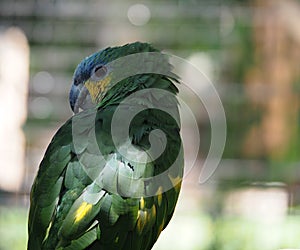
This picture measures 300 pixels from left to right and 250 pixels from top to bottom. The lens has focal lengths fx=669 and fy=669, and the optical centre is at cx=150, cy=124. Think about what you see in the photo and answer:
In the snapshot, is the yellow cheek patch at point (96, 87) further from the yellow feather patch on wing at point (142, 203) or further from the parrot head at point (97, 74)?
the yellow feather patch on wing at point (142, 203)

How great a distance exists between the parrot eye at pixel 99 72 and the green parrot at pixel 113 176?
0.07m

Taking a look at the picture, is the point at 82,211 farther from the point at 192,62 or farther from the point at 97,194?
the point at 192,62

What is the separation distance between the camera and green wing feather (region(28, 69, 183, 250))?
0.96m

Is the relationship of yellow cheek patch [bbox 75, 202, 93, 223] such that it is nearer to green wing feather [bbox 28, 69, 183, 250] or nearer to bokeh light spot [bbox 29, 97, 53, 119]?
green wing feather [bbox 28, 69, 183, 250]

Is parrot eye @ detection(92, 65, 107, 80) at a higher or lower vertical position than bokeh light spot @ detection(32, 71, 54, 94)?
higher

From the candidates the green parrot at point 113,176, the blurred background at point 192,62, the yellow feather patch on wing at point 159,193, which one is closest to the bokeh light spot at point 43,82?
the blurred background at point 192,62

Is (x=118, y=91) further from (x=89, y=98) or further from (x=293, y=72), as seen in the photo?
(x=293, y=72)

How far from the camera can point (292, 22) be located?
9.51 feet

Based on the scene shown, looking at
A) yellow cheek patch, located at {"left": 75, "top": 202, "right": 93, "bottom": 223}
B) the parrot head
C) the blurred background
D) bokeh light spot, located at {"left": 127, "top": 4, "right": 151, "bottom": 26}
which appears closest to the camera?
yellow cheek patch, located at {"left": 75, "top": 202, "right": 93, "bottom": 223}

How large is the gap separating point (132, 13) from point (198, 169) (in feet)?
2.46

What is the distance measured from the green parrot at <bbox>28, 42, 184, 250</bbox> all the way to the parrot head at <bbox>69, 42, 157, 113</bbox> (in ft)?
0.20

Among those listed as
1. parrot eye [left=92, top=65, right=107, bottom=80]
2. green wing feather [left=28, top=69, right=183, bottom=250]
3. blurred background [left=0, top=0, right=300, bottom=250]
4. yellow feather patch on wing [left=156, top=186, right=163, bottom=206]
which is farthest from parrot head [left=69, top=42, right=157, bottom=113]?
blurred background [left=0, top=0, right=300, bottom=250]

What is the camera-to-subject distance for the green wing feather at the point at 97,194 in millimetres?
962

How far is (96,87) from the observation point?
4.01ft
